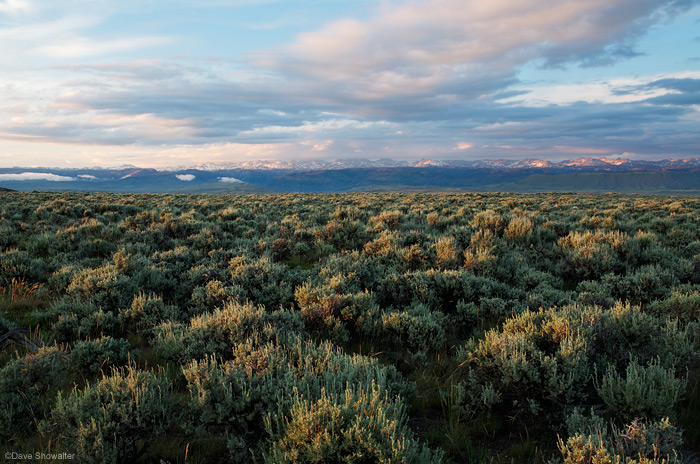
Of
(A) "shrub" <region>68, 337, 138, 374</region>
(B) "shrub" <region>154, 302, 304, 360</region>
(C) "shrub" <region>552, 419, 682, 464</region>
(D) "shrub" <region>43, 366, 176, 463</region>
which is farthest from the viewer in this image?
(B) "shrub" <region>154, 302, 304, 360</region>

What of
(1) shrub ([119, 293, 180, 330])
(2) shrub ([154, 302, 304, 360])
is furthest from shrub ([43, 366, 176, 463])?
(1) shrub ([119, 293, 180, 330])

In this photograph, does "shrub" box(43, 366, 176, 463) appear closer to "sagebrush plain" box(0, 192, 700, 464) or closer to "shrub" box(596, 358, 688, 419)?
"sagebrush plain" box(0, 192, 700, 464)

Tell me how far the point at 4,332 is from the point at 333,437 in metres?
5.25

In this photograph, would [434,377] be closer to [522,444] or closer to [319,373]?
[522,444]

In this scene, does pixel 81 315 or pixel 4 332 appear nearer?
pixel 4 332

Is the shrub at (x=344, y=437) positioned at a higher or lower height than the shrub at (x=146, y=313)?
higher

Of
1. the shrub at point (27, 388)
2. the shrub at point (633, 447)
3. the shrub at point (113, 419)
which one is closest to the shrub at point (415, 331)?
the shrub at point (633, 447)

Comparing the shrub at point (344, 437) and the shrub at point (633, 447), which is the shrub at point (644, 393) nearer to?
the shrub at point (633, 447)

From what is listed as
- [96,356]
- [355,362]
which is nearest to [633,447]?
[355,362]

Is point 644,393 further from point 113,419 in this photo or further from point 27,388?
point 27,388

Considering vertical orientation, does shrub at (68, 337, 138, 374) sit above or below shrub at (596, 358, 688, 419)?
below

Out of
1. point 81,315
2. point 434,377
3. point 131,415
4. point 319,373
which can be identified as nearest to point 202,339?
point 131,415

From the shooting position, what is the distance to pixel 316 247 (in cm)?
1064

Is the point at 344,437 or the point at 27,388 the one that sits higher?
the point at 344,437
